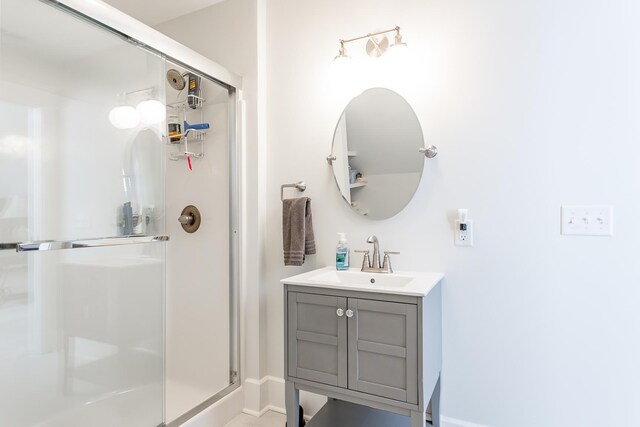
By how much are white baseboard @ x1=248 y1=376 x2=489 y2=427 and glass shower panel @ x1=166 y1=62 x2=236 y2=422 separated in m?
0.15

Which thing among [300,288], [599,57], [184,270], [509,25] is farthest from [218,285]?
[599,57]

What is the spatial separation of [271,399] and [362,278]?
3.18 feet

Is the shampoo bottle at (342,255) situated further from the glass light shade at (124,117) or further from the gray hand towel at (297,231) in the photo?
the glass light shade at (124,117)

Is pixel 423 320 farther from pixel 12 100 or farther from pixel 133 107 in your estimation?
pixel 12 100

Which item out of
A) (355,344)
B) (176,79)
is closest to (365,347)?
(355,344)

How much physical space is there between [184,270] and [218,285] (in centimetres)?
31

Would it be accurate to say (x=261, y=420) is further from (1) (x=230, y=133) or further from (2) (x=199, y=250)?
(1) (x=230, y=133)

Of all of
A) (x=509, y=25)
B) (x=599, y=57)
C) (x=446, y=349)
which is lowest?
(x=446, y=349)

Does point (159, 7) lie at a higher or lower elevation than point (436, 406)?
higher

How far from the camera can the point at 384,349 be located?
1418mm

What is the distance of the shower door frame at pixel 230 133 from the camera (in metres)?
1.64

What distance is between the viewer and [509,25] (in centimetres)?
161

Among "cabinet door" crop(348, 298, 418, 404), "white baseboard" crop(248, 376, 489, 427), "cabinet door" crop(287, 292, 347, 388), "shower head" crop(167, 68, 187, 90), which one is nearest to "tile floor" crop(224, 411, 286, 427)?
"white baseboard" crop(248, 376, 489, 427)

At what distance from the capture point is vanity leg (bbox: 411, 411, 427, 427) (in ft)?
4.43
